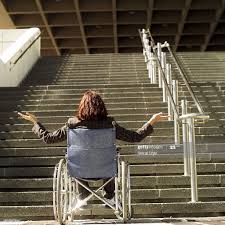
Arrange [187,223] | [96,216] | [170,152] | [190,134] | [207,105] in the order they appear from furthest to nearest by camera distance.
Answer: [207,105] < [170,152] < [190,134] < [96,216] < [187,223]

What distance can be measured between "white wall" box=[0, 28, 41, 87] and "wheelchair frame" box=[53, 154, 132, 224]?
19.6ft

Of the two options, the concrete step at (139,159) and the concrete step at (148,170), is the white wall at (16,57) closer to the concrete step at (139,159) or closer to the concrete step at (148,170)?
the concrete step at (139,159)

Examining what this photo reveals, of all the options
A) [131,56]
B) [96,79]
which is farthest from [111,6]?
[96,79]

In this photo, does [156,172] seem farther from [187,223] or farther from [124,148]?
[187,223]

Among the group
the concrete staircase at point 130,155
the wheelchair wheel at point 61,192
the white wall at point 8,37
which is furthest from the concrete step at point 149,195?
the white wall at point 8,37

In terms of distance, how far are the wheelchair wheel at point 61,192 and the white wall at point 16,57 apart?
235 inches

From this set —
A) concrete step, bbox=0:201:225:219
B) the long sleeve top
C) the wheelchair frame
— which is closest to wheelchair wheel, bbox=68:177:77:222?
the wheelchair frame

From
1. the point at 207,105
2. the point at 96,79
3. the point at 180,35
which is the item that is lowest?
the point at 207,105

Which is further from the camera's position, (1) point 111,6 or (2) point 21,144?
(1) point 111,6

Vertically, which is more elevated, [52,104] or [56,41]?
[56,41]

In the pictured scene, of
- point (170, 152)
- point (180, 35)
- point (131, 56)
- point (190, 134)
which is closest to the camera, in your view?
point (190, 134)

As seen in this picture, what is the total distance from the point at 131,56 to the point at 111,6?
25.2 feet

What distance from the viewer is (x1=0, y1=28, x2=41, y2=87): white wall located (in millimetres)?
10156

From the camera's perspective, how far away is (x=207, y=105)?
7824 mm
